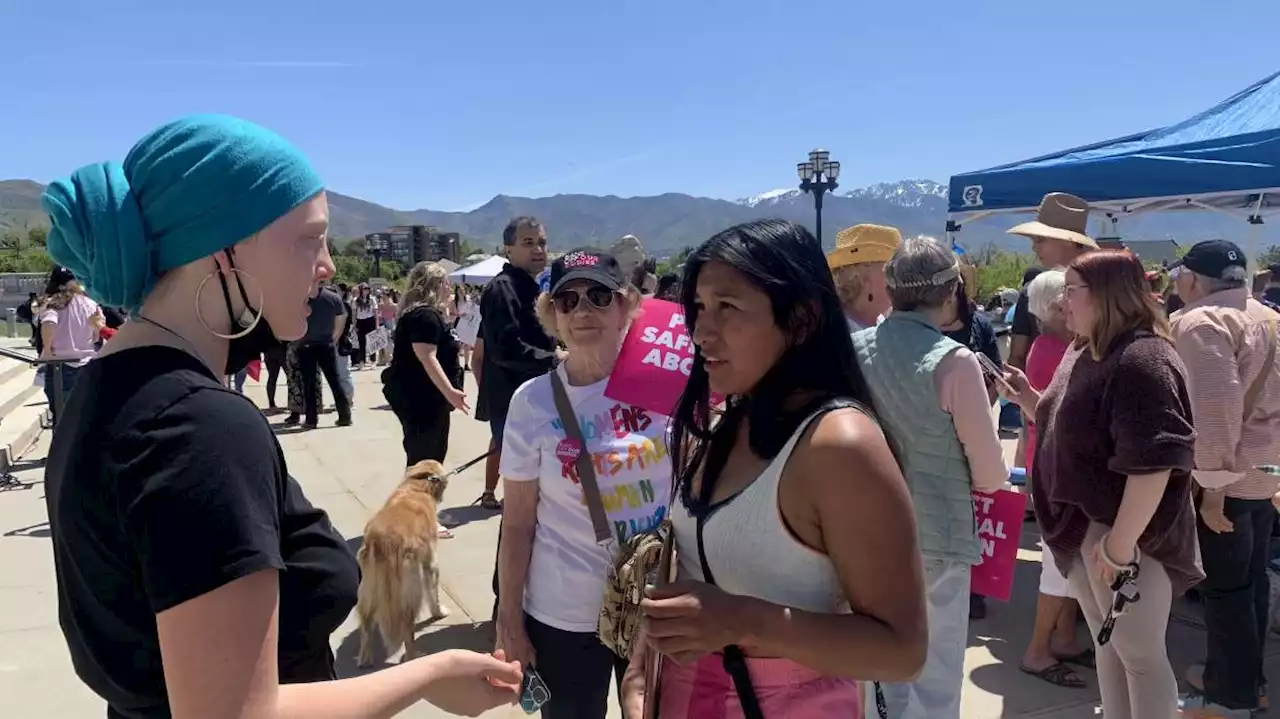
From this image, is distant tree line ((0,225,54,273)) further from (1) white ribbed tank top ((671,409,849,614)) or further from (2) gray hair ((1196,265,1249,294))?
(1) white ribbed tank top ((671,409,849,614))

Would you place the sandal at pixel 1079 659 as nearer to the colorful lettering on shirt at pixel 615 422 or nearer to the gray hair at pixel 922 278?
the gray hair at pixel 922 278

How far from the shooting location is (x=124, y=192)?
1196 millimetres

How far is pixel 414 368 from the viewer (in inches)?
233

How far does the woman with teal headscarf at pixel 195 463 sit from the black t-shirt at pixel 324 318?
8.84 m

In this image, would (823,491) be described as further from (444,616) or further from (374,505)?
(374,505)

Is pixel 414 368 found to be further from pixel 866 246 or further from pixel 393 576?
pixel 866 246

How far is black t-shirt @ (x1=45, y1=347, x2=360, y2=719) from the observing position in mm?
1019

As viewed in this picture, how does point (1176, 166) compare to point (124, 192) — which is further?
point (1176, 166)

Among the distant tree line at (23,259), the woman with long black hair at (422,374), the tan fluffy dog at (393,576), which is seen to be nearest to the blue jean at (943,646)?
the tan fluffy dog at (393,576)

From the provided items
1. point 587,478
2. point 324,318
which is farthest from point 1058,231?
point 324,318

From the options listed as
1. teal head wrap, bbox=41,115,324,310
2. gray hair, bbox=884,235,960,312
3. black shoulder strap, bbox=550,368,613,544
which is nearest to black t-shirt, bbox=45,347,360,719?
teal head wrap, bbox=41,115,324,310

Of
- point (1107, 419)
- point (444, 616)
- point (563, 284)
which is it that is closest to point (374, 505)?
point (444, 616)

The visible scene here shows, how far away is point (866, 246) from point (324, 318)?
780cm

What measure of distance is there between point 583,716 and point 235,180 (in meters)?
1.93
